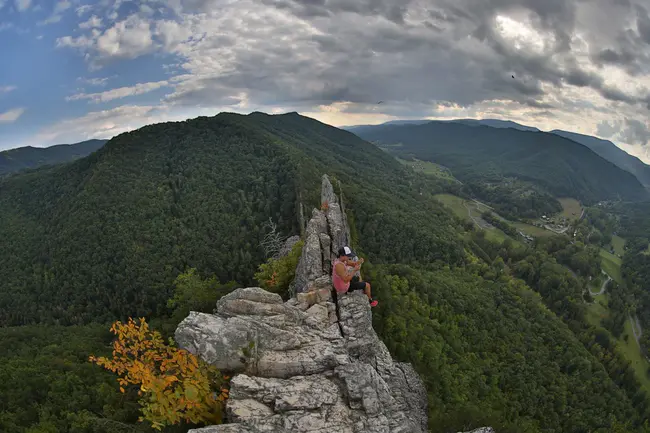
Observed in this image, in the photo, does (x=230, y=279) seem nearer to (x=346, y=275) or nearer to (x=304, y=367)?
(x=346, y=275)

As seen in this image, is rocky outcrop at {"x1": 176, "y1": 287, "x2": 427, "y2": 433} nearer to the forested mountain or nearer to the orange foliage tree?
the orange foliage tree

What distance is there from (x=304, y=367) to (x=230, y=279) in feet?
231

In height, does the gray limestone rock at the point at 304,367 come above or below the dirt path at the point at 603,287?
above

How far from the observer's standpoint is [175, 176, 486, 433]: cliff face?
19.5m

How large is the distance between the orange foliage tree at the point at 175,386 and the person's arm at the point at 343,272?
13.3 metres

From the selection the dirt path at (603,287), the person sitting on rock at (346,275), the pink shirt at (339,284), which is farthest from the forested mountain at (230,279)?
the dirt path at (603,287)

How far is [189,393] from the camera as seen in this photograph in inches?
703

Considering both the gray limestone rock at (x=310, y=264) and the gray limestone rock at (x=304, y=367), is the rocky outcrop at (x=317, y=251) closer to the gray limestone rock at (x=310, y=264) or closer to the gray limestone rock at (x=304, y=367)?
the gray limestone rock at (x=310, y=264)

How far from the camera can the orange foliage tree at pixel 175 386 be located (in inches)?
708

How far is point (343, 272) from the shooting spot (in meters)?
30.6


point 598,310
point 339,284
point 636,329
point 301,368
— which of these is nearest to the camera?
point 301,368

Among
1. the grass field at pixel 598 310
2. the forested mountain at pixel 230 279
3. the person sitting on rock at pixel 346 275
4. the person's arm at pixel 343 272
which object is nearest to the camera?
the person's arm at pixel 343 272

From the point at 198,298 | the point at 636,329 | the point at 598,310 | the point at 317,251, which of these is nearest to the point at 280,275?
the point at 317,251

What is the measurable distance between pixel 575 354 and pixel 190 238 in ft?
369
